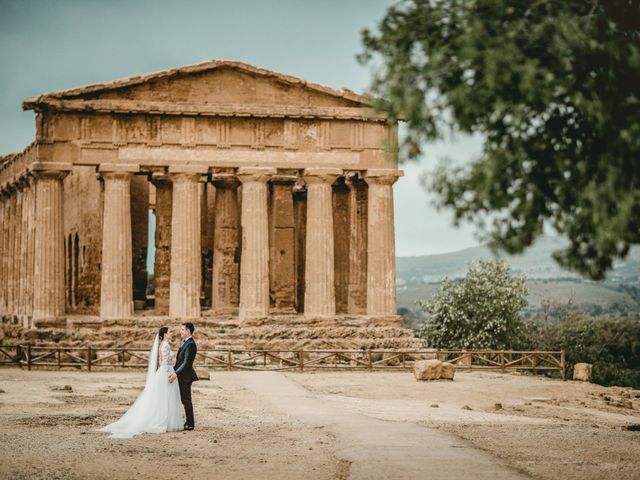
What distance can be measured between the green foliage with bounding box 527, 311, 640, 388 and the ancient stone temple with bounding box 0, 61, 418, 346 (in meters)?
12.6

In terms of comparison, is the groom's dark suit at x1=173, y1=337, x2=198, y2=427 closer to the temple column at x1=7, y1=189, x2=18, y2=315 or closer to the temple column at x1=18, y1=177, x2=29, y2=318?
the temple column at x1=18, y1=177, x2=29, y2=318

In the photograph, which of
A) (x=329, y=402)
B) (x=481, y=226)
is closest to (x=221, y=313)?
(x=329, y=402)

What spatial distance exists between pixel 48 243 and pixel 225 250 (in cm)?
761

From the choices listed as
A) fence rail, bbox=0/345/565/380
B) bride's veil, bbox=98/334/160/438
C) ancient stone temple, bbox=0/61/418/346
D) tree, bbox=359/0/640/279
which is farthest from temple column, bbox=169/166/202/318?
tree, bbox=359/0/640/279

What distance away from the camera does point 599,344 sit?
56281 mm

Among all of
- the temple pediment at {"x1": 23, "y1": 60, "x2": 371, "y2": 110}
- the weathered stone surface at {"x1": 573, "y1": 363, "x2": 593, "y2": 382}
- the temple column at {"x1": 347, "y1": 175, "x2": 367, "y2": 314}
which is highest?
the temple pediment at {"x1": 23, "y1": 60, "x2": 371, "y2": 110}

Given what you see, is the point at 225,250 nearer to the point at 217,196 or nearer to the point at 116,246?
the point at 217,196

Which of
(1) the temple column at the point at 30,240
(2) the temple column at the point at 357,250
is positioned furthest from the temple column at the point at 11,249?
(2) the temple column at the point at 357,250

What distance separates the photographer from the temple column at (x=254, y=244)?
38.8 m

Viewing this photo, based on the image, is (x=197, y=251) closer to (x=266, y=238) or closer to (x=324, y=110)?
(x=266, y=238)

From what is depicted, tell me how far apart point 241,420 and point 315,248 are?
19001mm

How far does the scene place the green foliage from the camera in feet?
159

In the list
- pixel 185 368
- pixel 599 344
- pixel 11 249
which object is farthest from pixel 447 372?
pixel 599 344

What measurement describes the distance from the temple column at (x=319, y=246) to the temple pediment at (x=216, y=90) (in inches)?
113
